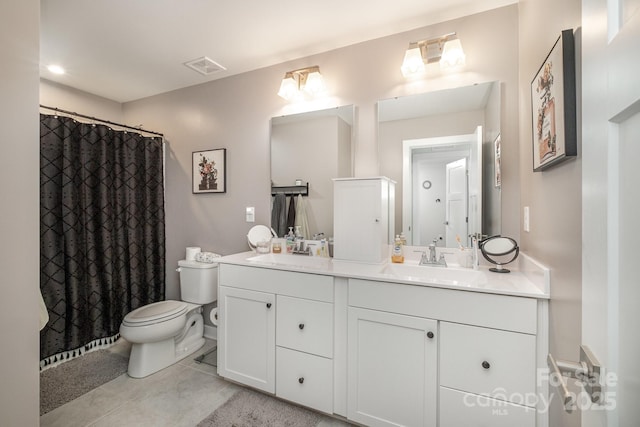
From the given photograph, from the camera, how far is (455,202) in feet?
6.00

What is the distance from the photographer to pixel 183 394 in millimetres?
1859

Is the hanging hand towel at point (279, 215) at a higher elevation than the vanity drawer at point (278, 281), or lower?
higher

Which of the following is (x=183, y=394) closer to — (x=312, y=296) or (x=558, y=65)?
(x=312, y=296)

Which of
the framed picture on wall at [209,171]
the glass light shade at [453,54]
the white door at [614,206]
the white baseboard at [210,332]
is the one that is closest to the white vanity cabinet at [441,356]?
the white door at [614,206]

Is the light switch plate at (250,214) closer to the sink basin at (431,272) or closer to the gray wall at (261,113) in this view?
the gray wall at (261,113)

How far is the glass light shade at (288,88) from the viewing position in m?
2.14

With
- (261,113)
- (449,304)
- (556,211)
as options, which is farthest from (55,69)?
(556,211)

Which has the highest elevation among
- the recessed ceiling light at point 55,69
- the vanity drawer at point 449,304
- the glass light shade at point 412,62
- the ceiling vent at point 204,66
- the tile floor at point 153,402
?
the ceiling vent at point 204,66

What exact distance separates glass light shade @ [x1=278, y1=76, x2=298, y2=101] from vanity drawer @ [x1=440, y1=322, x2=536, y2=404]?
6.07 feet

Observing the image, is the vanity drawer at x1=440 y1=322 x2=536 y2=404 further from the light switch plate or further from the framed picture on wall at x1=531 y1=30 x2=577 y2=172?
the light switch plate

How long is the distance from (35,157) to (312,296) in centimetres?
135

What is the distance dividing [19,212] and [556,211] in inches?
76.4

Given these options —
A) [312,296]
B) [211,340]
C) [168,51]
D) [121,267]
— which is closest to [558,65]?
[312,296]

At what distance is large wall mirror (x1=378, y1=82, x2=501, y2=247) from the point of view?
1731mm
